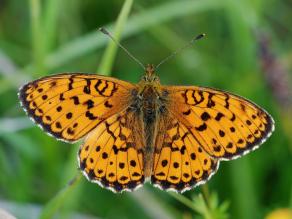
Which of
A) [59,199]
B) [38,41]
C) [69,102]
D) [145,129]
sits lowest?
[59,199]

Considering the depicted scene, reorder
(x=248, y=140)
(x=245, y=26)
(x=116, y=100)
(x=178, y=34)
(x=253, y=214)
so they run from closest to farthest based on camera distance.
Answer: (x=248, y=140) < (x=116, y=100) < (x=253, y=214) < (x=245, y=26) < (x=178, y=34)

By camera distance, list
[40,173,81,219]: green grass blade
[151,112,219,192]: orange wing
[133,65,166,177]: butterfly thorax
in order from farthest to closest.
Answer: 1. [133,65,166,177]: butterfly thorax
2. [151,112,219,192]: orange wing
3. [40,173,81,219]: green grass blade

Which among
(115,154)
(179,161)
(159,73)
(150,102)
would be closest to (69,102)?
(115,154)

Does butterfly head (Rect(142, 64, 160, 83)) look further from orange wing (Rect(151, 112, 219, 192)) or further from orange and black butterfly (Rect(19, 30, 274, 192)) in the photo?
orange wing (Rect(151, 112, 219, 192))

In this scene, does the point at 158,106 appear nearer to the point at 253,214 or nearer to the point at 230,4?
the point at 253,214

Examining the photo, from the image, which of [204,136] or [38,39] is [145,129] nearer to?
[204,136]

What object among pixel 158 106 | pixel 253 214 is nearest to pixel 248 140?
pixel 158 106

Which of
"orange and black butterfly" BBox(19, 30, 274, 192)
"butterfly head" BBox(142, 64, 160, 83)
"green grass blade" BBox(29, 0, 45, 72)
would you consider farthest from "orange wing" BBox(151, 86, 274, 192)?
"green grass blade" BBox(29, 0, 45, 72)

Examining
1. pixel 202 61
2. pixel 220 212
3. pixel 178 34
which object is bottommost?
pixel 220 212
